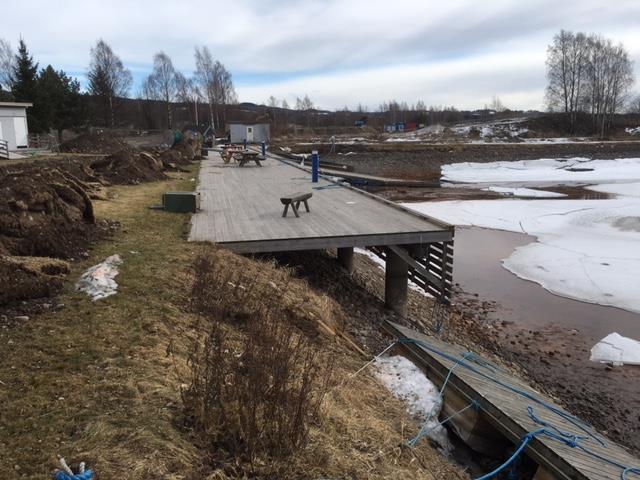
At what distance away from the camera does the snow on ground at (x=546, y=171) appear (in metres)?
39.2

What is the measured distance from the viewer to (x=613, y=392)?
7.68 meters

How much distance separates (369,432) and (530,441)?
1.37m

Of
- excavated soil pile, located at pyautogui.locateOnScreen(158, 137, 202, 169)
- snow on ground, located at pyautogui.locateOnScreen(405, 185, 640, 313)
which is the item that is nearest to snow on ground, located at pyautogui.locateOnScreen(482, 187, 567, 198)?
snow on ground, located at pyautogui.locateOnScreen(405, 185, 640, 313)

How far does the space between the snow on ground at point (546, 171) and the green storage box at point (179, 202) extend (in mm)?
29092

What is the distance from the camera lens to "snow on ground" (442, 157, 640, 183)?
3919 centimetres

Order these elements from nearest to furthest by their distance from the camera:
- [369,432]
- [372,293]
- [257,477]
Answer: [257,477] < [369,432] < [372,293]

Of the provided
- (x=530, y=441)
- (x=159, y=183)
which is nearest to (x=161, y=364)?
(x=530, y=441)

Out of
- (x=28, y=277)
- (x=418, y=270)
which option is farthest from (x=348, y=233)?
(x=28, y=277)

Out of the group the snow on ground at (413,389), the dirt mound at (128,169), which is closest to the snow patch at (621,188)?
the dirt mound at (128,169)

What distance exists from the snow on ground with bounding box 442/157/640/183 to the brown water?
23.4 m

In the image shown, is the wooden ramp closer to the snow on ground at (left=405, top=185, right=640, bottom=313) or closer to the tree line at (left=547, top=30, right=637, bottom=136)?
the snow on ground at (left=405, top=185, right=640, bottom=313)

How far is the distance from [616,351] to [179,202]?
8.87 meters

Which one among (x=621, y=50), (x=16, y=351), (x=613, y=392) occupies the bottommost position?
(x=613, y=392)

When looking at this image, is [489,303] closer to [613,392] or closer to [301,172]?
[613,392]
